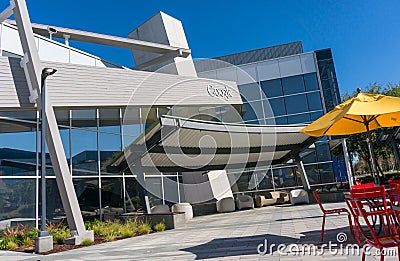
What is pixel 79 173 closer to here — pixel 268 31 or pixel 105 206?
pixel 105 206

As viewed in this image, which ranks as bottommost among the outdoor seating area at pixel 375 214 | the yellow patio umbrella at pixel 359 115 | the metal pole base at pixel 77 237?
the metal pole base at pixel 77 237

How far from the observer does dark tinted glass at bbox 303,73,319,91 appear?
943 inches

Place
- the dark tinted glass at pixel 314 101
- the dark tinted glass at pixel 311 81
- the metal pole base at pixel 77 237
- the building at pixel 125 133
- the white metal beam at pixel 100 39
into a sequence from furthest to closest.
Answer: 1. the dark tinted glass at pixel 311 81
2. the dark tinted glass at pixel 314 101
3. the white metal beam at pixel 100 39
4. the building at pixel 125 133
5. the metal pole base at pixel 77 237

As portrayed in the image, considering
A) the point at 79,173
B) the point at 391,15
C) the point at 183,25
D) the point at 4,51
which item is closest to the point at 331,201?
the point at 391,15

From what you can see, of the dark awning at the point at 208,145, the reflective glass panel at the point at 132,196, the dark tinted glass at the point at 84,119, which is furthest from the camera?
the reflective glass panel at the point at 132,196

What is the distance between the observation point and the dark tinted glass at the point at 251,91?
25219 mm

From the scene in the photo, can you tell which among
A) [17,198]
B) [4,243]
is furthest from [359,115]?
[17,198]

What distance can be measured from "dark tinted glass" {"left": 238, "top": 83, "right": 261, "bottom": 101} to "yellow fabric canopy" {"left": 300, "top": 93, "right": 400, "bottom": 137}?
17.7 m

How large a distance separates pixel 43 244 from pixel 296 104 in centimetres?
Result: 2031

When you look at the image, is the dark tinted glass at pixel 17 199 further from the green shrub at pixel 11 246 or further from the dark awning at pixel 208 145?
the dark awning at pixel 208 145

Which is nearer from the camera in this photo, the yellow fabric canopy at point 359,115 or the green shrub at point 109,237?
the yellow fabric canopy at point 359,115

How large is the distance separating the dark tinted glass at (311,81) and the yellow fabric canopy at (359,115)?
17234 millimetres

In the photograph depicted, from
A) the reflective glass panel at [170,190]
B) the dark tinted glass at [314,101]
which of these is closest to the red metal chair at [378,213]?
the reflective glass panel at [170,190]

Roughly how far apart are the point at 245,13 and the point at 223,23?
4819 millimetres
